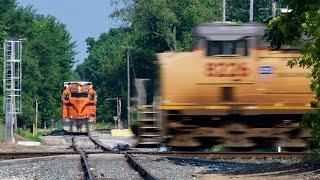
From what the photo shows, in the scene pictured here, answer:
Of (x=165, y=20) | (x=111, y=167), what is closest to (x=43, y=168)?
(x=111, y=167)

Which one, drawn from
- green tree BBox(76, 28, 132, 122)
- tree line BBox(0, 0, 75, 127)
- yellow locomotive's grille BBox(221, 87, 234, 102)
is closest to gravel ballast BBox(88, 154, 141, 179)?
yellow locomotive's grille BBox(221, 87, 234, 102)

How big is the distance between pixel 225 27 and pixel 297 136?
3.52 m

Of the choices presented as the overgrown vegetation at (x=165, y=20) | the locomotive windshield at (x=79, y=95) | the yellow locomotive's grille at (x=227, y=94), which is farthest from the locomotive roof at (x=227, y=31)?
the overgrown vegetation at (x=165, y=20)

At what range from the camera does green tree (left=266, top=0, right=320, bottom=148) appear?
17328mm

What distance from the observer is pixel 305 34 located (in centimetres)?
1911

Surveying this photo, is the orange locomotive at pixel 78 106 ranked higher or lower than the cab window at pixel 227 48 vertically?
lower

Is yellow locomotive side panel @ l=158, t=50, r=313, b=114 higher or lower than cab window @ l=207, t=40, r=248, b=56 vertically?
lower

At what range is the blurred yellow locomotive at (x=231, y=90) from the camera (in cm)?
2255

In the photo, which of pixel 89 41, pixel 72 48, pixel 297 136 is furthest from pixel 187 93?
pixel 89 41

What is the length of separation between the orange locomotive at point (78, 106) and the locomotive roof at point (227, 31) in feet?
124

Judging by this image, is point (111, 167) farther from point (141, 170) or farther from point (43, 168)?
point (141, 170)

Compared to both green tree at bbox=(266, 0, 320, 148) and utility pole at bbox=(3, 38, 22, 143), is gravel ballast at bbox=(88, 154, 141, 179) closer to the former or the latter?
green tree at bbox=(266, 0, 320, 148)

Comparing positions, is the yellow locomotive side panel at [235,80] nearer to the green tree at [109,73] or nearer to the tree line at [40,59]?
the tree line at [40,59]

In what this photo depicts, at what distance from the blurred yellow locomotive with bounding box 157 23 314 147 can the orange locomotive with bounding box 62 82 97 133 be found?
37.5 meters
